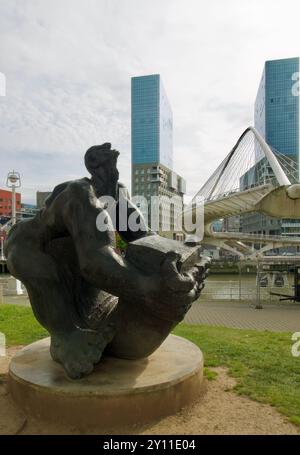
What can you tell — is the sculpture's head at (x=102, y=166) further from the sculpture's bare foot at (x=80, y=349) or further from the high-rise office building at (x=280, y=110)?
the high-rise office building at (x=280, y=110)

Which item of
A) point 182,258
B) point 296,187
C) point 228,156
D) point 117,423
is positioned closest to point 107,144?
point 182,258

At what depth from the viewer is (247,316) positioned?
11.6m

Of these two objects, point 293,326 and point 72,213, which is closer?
point 72,213

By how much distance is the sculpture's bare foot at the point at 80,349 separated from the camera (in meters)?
3.16

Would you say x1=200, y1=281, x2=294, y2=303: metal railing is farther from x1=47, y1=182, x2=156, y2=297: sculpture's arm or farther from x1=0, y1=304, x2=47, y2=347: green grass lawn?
x1=47, y1=182, x2=156, y2=297: sculpture's arm

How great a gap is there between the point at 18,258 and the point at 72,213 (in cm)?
84

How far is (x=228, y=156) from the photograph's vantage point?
42062mm

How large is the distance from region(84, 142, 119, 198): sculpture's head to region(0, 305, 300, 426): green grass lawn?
2.45 metres

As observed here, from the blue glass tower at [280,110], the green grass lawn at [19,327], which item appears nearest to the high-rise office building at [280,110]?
the blue glass tower at [280,110]

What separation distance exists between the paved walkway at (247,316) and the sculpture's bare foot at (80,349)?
687 cm

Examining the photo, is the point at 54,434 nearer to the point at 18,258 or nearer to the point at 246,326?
the point at 18,258

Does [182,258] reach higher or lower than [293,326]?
higher

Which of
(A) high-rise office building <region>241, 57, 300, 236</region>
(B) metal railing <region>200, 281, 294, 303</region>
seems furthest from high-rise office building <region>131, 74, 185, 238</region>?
(B) metal railing <region>200, 281, 294, 303</region>
